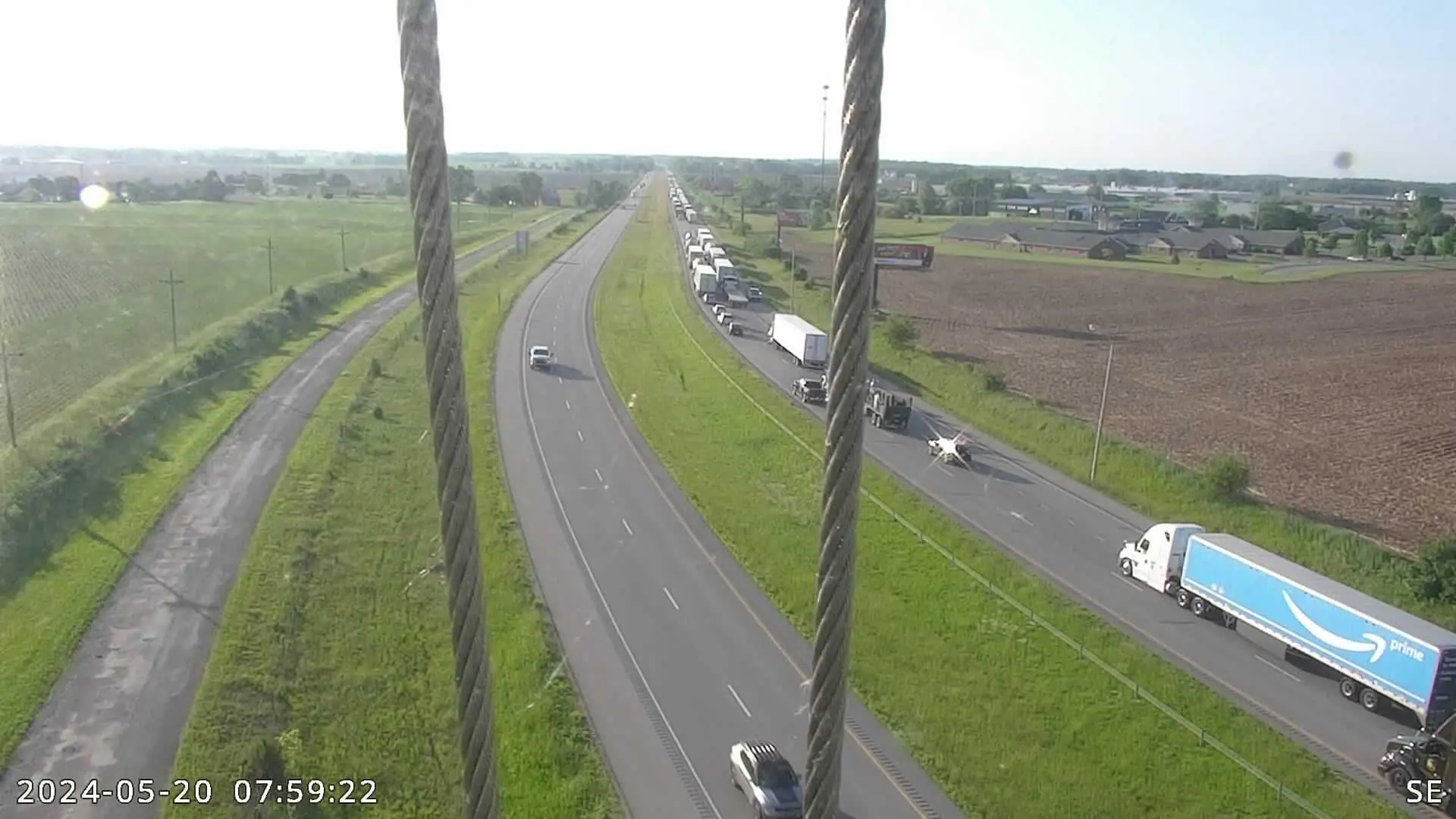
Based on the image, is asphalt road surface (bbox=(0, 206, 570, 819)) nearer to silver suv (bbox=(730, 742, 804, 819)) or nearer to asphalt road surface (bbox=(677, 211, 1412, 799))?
silver suv (bbox=(730, 742, 804, 819))

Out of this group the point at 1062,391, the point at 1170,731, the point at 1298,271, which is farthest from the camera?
the point at 1298,271

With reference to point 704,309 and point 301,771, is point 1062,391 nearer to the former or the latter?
point 704,309

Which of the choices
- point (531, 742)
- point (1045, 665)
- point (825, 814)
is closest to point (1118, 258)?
point (1045, 665)

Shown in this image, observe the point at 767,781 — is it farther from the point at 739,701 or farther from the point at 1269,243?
the point at 1269,243

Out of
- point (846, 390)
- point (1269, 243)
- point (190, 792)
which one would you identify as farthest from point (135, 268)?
point (1269, 243)

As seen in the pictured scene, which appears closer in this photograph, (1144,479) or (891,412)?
(1144,479)

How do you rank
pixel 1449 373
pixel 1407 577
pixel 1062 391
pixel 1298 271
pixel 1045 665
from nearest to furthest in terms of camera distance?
pixel 1045 665, pixel 1407 577, pixel 1062 391, pixel 1449 373, pixel 1298 271

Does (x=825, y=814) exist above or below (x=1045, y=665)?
above
